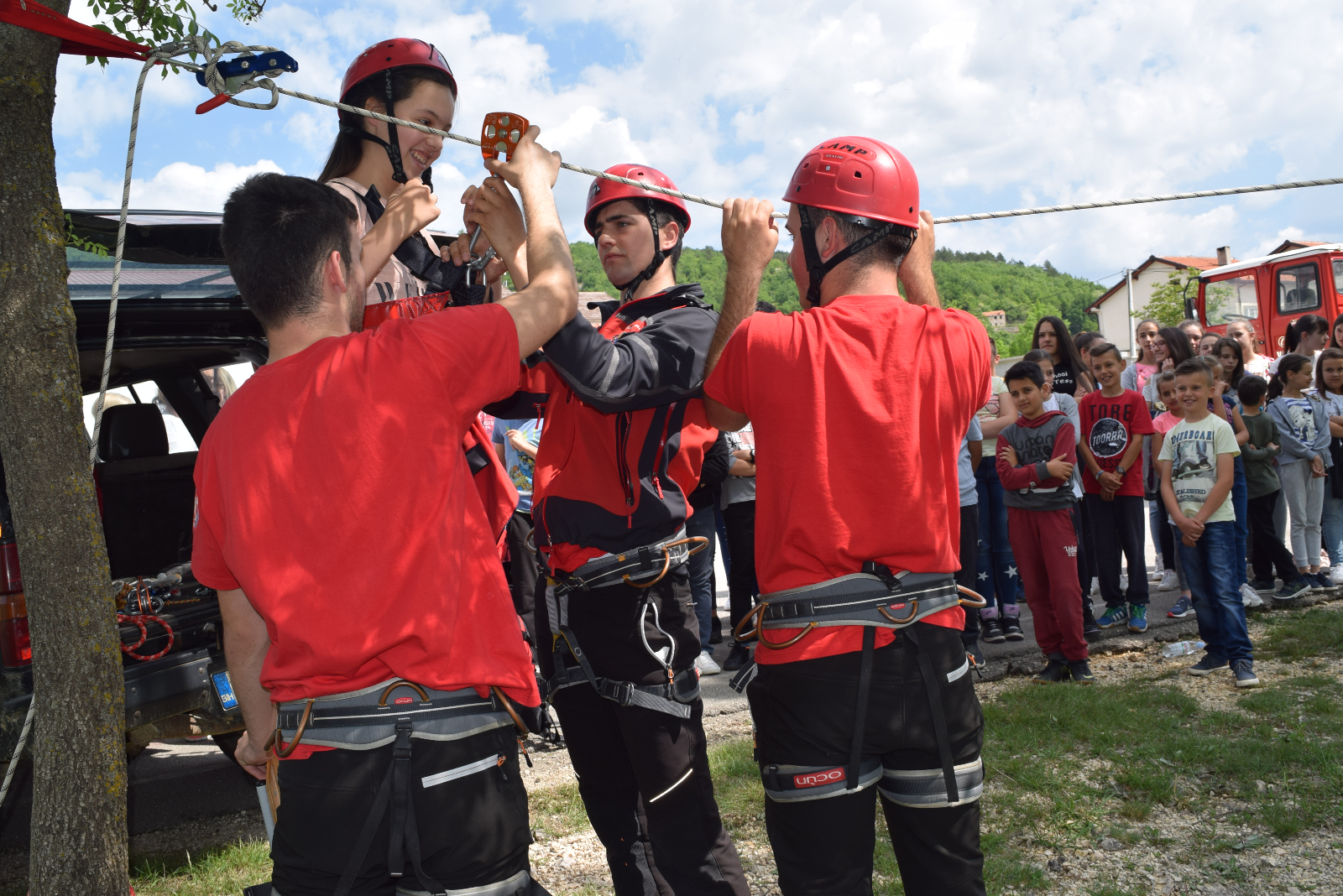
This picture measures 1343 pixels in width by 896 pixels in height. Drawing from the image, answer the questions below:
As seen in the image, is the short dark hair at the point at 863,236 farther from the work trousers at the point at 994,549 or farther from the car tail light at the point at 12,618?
the work trousers at the point at 994,549

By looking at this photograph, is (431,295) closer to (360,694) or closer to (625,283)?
(625,283)

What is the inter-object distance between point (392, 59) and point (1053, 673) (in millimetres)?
5313

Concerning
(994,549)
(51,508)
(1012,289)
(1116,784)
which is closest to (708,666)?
(994,549)

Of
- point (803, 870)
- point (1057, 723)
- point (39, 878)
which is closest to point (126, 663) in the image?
point (39, 878)

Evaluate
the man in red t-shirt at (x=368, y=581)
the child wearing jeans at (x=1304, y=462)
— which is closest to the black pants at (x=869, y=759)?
the man in red t-shirt at (x=368, y=581)

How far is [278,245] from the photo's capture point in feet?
6.72

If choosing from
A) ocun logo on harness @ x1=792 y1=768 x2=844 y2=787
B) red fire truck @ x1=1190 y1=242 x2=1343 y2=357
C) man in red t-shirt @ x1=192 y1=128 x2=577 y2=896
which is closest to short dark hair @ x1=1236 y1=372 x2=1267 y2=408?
ocun logo on harness @ x1=792 y1=768 x2=844 y2=787

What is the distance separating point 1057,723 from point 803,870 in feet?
11.7

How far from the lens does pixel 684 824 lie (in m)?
2.71

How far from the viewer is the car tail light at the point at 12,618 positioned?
3.78m

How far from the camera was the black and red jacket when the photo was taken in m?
2.60

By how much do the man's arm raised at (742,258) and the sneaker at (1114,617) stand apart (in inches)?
227

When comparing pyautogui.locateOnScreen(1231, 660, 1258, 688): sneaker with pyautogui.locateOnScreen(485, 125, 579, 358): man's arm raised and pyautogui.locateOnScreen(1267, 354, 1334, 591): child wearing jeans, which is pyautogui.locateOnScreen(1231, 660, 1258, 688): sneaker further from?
pyautogui.locateOnScreen(485, 125, 579, 358): man's arm raised

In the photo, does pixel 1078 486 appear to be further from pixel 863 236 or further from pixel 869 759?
pixel 869 759
